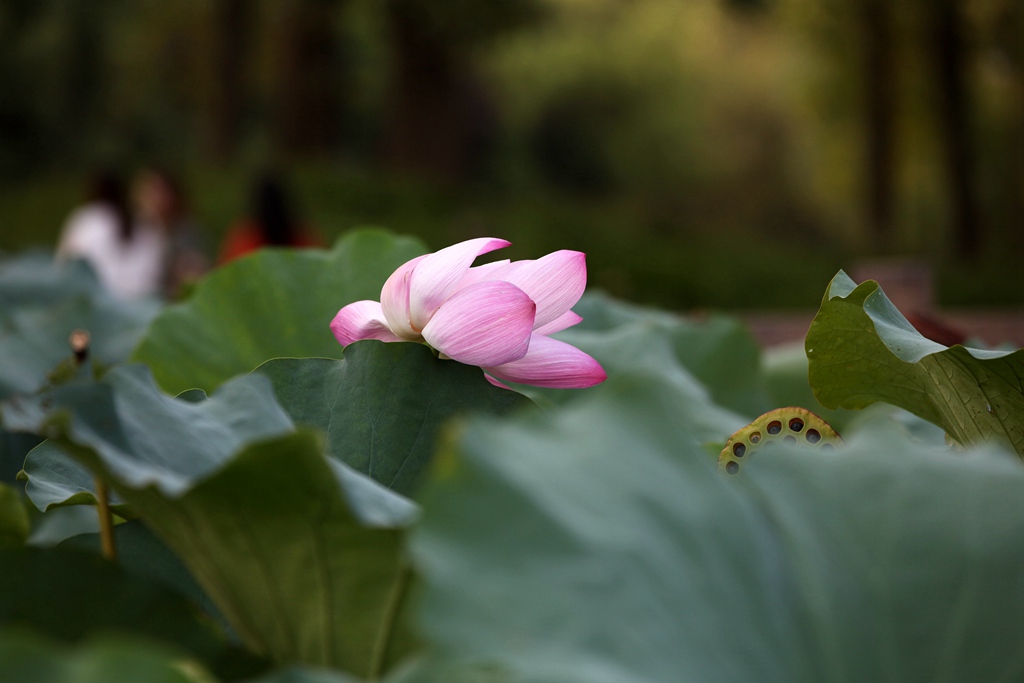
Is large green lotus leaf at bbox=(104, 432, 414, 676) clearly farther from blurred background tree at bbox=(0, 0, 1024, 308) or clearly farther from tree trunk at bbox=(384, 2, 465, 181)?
tree trunk at bbox=(384, 2, 465, 181)

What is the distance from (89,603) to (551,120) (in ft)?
46.7

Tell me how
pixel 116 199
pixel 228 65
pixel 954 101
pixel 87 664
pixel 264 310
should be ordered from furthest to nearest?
pixel 228 65 → pixel 954 101 → pixel 116 199 → pixel 264 310 → pixel 87 664

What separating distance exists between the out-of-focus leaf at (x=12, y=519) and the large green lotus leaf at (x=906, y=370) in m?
0.40

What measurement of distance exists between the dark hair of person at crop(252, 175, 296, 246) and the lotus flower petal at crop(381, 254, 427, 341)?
2.51 meters

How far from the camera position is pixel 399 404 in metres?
0.50

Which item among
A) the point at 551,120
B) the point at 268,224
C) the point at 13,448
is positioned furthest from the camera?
the point at 551,120

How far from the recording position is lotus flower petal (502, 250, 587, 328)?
1.57 ft

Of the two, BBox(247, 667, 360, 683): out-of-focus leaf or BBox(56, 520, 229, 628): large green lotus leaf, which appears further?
BBox(56, 520, 229, 628): large green lotus leaf

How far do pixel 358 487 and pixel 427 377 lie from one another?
0.12 metres

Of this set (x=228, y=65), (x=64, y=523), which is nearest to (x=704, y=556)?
(x=64, y=523)

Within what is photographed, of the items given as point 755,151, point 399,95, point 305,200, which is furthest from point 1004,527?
point 755,151

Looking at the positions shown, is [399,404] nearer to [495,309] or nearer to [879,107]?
[495,309]

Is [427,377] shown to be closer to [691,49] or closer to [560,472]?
[560,472]

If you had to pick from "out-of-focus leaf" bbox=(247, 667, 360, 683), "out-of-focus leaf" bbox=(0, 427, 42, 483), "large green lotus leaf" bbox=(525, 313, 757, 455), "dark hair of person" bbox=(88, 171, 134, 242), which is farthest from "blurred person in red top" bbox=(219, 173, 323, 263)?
"out-of-focus leaf" bbox=(247, 667, 360, 683)
